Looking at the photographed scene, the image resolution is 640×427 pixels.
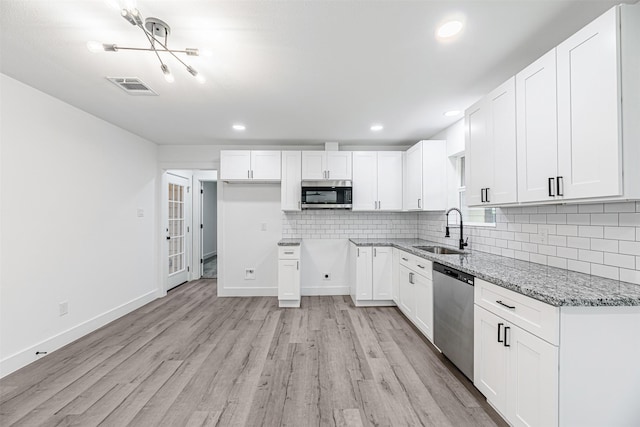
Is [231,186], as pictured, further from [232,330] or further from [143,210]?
[232,330]

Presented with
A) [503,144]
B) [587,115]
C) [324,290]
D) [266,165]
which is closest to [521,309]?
[587,115]

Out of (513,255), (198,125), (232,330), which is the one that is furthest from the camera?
(198,125)

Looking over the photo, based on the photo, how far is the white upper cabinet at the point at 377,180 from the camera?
4191 millimetres

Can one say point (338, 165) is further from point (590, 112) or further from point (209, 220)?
point (209, 220)

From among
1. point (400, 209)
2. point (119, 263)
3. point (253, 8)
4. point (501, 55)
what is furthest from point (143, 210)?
point (501, 55)

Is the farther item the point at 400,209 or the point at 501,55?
the point at 400,209

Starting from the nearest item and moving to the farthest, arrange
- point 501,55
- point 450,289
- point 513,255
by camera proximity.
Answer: point 501,55
point 450,289
point 513,255

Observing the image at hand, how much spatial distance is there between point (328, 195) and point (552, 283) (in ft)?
9.41

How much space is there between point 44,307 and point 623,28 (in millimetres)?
4709

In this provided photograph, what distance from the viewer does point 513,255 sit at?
2.46m

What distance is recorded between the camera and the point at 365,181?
4199 mm

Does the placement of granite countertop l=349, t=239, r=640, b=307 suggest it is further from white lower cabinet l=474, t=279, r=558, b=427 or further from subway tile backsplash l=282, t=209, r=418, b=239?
subway tile backsplash l=282, t=209, r=418, b=239

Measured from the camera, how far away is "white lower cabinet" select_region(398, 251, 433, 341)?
2.74 meters

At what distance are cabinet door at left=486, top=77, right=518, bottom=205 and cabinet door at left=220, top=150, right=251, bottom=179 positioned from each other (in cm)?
321
